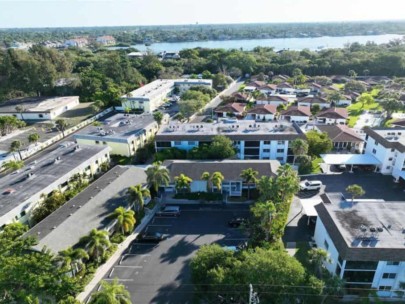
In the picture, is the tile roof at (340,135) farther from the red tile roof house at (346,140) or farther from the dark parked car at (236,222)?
the dark parked car at (236,222)

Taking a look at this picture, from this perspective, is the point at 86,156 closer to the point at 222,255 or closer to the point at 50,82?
the point at 222,255

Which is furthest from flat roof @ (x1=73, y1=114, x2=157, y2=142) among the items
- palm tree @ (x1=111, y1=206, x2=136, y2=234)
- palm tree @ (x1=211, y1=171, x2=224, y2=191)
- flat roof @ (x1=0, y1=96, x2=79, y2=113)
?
flat roof @ (x1=0, y1=96, x2=79, y2=113)

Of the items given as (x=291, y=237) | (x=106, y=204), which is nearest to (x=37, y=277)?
(x=106, y=204)

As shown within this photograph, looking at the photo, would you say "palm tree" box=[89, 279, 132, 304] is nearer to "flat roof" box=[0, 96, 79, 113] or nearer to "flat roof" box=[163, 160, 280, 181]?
"flat roof" box=[163, 160, 280, 181]

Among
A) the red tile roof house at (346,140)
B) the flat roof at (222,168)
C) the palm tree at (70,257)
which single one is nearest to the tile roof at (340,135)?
the red tile roof house at (346,140)

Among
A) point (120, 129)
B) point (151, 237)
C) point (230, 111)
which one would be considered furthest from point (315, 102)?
point (151, 237)
